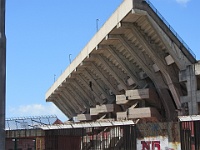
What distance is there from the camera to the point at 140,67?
3681 cm

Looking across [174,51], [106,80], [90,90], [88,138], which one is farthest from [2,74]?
[90,90]

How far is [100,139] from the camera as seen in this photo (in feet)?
99.2

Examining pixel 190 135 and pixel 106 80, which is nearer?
pixel 190 135

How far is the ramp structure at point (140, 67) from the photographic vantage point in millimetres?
30922

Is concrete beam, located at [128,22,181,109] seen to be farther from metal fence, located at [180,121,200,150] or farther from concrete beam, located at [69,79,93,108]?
concrete beam, located at [69,79,93,108]

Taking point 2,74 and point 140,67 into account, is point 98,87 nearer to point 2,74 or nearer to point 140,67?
point 140,67

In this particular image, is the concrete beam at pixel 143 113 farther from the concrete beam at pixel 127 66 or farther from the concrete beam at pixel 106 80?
the concrete beam at pixel 106 80

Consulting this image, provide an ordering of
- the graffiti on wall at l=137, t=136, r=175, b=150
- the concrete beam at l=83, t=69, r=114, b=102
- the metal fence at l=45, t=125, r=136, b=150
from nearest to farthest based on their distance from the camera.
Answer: the graffiti on wall at l=137, t=136, r=175, b=150 → the metal fence at l=45, t=125, r=136, b=150 → the concrete beam at l=83, t=69, r=114, b=102

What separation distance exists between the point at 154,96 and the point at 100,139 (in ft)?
28.1

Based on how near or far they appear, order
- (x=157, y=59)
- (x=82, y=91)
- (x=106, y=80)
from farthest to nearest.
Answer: (x=82, y=91), (x=106, y=80), (x=157, y=59)

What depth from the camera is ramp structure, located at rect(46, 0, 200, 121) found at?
30.9 meters

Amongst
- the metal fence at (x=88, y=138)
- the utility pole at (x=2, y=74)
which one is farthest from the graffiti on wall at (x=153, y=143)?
the utility pole at (x=2, y=74)

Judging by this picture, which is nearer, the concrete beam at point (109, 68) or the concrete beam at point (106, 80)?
the concrete beam at point (109, 68)

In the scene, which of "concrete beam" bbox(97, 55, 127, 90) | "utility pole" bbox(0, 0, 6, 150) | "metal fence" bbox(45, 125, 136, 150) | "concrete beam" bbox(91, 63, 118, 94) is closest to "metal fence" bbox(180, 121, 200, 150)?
"metal fence" bbox(45, 125, 136, 150)
